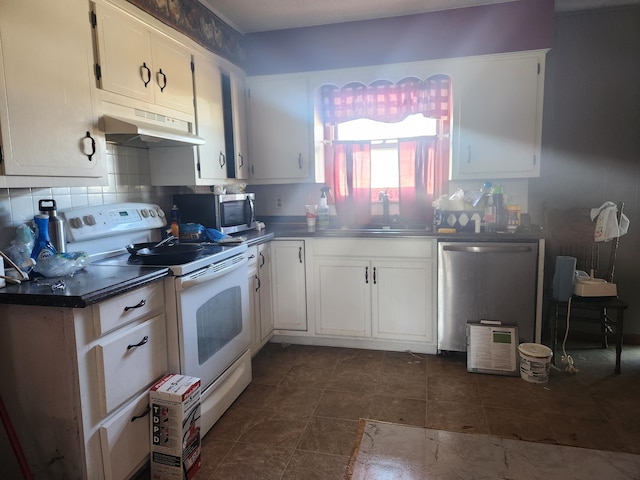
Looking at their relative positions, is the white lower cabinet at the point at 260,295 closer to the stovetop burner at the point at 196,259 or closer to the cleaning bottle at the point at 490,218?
the stovetop burner at the point at 196,259

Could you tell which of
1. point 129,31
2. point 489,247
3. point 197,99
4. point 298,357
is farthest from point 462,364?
point 129,31

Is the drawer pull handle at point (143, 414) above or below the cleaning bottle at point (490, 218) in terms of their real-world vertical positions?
below

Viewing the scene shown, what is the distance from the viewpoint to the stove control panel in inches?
80.7

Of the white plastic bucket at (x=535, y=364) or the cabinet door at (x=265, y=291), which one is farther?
the cabinet door at (x=265, y=291)

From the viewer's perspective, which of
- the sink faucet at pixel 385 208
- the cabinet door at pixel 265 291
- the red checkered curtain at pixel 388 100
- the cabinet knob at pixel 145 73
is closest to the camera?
the cabinet knob at pixel 145 73

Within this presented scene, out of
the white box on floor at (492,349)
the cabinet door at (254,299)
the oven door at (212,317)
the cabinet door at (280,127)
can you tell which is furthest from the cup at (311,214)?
the white box on floor at (492,349)

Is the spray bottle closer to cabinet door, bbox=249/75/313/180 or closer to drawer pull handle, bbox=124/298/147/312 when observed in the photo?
cabinet door, bbox=249/75/313/180

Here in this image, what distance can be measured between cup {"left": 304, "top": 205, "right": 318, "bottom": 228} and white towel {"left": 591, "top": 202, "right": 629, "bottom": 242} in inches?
79.2

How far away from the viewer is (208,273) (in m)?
2.08

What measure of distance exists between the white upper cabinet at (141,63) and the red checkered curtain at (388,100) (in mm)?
1276

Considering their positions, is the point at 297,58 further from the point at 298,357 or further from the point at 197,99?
the point at 298,357

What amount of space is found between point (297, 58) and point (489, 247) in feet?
6.88

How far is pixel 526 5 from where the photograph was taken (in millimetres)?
2953

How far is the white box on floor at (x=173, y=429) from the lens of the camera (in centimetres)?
170
